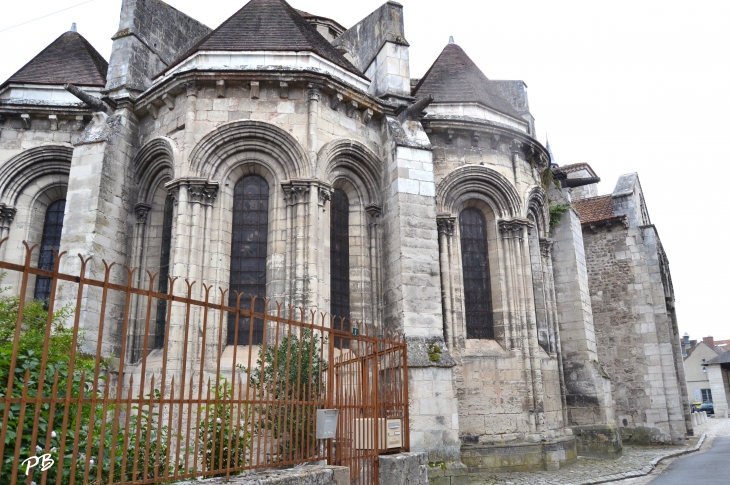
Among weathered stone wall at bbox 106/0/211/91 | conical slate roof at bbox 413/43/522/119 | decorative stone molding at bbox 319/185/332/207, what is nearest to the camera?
decorative stone molding at bbox 319/185/332/207

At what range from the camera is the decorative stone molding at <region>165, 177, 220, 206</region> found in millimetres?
10164

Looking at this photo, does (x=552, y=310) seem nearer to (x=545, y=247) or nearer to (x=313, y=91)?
(x=545, y=247)

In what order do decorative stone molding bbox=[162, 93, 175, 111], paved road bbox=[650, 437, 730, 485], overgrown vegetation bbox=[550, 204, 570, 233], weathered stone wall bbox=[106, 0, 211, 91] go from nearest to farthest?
paved road bbox=[650, 437, 730, 485]
decorative stone molding bbox=[162, 93, 175, 111]
weathered stone wall bbox=[106, 0, 211, 91]
overgrown vegetation bbox=[550, 204, 570, 233]

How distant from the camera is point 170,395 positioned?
14.3 ft

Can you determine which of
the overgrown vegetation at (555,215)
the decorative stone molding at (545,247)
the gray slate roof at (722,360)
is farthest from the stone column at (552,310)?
the gray slate roof at (722,360)

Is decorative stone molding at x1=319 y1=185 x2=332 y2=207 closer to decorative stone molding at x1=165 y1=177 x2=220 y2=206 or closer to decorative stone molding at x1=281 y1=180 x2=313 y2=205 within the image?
decorative stone molding at x1=281 y1=180 x2=313 y2=205

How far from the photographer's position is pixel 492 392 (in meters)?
11.8

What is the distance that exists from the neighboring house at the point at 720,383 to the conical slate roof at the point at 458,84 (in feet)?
98.3

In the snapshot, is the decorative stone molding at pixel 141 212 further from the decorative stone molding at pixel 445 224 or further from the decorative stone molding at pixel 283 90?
the decorative stone molding at pixel 445 224

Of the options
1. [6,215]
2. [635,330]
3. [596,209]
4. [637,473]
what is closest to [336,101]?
[6,215]

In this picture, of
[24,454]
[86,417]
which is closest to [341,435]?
[86,417]

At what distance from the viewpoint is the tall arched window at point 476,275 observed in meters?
12.6

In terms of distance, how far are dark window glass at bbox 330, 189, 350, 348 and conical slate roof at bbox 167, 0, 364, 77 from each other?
2.74 metres

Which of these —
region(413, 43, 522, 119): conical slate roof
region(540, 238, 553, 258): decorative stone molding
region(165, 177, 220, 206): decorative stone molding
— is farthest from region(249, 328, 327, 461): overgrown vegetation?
region(540, 238, 553, 258): decorative stone molding
